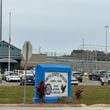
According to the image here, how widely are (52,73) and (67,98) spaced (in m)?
1.54

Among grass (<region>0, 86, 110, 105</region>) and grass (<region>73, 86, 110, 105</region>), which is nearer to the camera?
grass (<region>0, 86, 110, 105</region>)

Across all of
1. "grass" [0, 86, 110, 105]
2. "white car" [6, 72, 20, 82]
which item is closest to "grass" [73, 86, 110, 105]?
"grass" [0, 86, 110, 105]

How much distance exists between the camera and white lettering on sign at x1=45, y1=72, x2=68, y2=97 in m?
23.7

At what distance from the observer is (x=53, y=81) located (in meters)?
24.0

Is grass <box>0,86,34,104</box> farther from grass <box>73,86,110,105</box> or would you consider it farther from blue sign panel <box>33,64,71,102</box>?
grass <box>73,86,110,105</box>

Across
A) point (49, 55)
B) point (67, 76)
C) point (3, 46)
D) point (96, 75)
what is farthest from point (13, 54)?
point (67, 76)

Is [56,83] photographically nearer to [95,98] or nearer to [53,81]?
[53,81]

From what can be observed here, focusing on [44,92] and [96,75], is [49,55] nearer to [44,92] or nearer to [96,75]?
[96,75]

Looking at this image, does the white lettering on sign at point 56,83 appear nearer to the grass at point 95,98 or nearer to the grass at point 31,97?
the grass at point 31,97

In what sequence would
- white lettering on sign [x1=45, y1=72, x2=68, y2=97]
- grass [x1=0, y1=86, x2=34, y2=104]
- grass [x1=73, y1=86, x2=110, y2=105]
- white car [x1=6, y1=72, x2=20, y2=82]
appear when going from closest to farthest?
white lettering on sign [x1=45, y1=72, x2=68, y2=97] < grass [x1=0, y1=86, x2=34, y2=104] < grass [x1=73, y1=86, x2=110, y2=105] < white car [x1=6, y1=72, x2=20, y2=82]

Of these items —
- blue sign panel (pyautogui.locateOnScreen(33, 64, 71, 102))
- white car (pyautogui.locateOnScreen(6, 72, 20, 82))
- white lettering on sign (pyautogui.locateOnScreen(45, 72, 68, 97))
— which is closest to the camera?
blue sign panel (pyautogui.locateOnScreen(33, 64, 71, 102))

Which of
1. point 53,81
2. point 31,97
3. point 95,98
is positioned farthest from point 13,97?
point 95,98

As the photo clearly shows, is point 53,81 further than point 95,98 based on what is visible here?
No

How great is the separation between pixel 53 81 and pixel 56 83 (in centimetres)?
19
